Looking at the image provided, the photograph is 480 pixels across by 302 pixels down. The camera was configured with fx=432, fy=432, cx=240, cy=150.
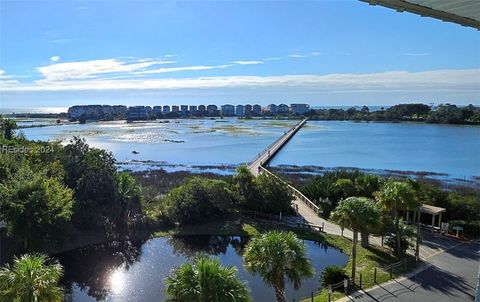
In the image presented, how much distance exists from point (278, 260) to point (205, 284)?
2.60m

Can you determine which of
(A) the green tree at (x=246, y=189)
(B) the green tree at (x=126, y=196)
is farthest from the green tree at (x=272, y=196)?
(B) the green tree at (x=126, y=196)

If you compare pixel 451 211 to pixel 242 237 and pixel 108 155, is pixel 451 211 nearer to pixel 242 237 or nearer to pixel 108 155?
pixel 242 237

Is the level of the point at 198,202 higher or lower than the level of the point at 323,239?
higher

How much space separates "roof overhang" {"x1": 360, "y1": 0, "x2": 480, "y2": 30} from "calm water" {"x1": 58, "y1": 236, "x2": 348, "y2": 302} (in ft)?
47.1

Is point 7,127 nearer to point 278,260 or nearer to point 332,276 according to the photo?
point 332,276

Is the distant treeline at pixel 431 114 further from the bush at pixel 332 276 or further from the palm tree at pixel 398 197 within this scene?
the bush at pixel 332 276

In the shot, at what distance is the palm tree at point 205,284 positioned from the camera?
1084 cm

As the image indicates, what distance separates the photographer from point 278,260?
12602 mm

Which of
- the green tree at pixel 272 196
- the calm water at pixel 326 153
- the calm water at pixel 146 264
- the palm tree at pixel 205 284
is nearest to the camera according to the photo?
the palm tree at pixel 205 284

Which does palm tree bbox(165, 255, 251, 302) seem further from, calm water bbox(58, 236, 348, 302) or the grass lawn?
calm water bbox(58, 236, 348, 302)

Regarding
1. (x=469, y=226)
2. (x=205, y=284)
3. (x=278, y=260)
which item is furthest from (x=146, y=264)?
(x=469, y=226)

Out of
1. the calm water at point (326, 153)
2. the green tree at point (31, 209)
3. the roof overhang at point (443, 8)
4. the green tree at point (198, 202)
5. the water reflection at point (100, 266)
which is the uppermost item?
the roof overhang at point (443, 8)

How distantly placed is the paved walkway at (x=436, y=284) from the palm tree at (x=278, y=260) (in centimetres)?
539

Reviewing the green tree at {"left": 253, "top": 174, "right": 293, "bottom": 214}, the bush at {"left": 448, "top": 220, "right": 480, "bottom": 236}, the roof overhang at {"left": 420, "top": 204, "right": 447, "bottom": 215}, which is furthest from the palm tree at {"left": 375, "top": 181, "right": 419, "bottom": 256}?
the green tree at {"left": 253, "top": 174, "right": 293, "bottom": 214}
